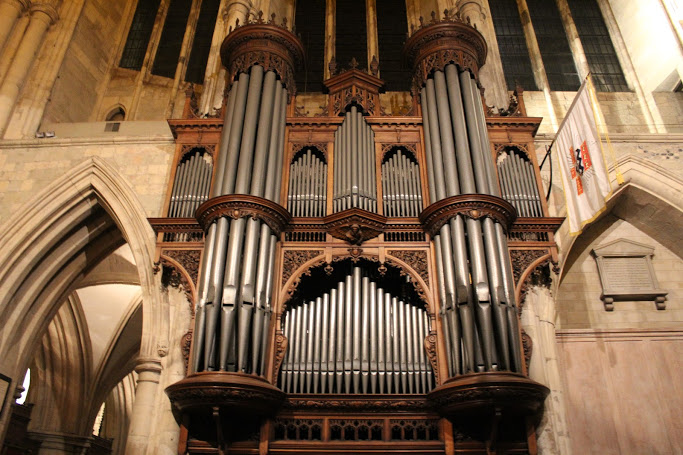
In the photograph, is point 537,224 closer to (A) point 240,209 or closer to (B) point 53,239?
(A) point 240,209

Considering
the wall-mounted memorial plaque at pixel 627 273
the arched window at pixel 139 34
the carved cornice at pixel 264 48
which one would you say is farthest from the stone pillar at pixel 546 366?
the arched window at pixel 139 34

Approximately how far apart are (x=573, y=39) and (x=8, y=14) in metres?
12.0

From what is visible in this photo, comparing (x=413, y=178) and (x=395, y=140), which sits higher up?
(x=395, y=140)

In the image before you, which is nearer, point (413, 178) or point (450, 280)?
point (450, 280)

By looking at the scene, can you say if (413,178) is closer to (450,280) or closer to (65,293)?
(450,280)

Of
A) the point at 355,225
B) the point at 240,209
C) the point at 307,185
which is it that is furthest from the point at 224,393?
the point at 307,185

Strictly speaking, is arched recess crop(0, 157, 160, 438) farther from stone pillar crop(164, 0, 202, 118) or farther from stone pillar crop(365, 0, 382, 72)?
stone pillar crop(365, 0, 382, 72)

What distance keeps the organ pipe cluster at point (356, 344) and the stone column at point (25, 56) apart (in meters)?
6.78

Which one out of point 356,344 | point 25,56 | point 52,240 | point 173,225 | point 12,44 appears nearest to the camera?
point 356,344

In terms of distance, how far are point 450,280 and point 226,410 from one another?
2.98m

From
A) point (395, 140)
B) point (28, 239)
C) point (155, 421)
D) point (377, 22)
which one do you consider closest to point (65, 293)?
point (28, 239)

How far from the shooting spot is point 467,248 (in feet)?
23.4

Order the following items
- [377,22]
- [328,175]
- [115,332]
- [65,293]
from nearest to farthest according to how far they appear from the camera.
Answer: [328,175]
[65,293]
[377,22]
[115,332]

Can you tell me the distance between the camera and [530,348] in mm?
6980
